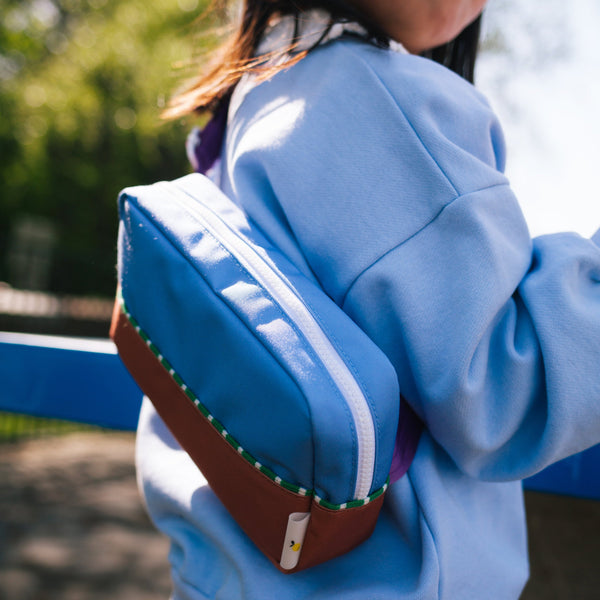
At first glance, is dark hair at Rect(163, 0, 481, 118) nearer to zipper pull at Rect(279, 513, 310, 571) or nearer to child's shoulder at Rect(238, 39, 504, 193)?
child's shoulder at Rect(238, 39, 504, 193)

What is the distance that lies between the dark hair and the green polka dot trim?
1.41 ft

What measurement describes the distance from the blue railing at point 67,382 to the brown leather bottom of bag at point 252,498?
657 millimetres

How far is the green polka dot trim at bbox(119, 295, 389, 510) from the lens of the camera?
65 centimetres

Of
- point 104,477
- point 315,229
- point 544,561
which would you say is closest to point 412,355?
point 315,229

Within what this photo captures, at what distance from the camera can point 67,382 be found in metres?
1.50

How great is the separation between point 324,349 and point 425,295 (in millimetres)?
148

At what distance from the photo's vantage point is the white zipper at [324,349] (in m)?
0.63

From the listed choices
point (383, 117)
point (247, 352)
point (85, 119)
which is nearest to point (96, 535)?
point (247, 352)

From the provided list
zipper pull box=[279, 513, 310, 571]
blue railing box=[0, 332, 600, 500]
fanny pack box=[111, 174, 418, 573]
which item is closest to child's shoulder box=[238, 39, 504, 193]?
fanny pack box=[111, 174, 418, 573]

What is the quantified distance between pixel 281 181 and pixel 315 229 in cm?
8

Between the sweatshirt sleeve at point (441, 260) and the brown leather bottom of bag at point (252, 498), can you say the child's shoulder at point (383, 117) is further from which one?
the brown leather bottom of bag at point (252, 498)

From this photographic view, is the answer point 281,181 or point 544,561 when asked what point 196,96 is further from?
point 544,561

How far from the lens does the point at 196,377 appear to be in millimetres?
743

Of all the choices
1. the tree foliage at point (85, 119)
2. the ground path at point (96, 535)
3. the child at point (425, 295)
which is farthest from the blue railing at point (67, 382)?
the tree foliage at point (85, 119)
